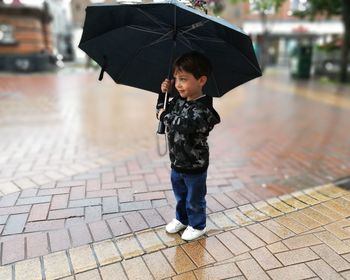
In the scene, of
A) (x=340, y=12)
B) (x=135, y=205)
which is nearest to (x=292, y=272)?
(x=135, y=205)

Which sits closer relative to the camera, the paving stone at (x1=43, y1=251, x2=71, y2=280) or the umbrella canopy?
the umbrella canopy

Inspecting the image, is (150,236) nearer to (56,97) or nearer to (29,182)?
(29,182)

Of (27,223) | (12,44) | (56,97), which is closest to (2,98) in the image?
(56,97)

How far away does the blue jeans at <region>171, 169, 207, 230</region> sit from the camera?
2.79 meters

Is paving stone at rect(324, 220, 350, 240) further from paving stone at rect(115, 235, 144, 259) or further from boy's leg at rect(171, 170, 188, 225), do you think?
paving stone at rect(115, 235, 144, 259)

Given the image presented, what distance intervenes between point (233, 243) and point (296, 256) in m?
0.48

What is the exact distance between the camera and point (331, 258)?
107 inches

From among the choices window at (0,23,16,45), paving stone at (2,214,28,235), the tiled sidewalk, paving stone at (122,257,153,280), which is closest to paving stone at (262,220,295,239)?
the tiled sidewalk

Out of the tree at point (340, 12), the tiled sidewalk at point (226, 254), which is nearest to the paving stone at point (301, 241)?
the tiled sidewalk at point (226, 254)

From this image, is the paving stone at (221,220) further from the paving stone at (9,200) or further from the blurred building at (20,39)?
Result: the blurred building at (20,39)

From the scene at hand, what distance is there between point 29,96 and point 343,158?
28.5ft

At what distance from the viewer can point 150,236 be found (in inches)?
A: 119

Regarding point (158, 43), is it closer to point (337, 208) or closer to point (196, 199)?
point (196, 199)

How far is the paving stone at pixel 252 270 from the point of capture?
2.53 m
